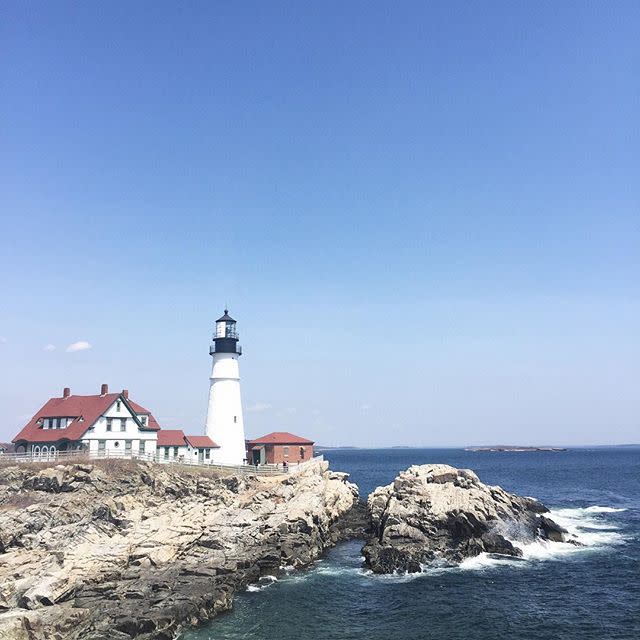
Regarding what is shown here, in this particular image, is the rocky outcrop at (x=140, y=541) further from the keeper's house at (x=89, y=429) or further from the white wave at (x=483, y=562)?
the white wave at (x=483, y=562)

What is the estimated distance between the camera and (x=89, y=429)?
54.7 m

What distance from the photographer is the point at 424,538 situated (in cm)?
3862

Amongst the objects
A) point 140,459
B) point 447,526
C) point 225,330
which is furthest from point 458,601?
point 225,330

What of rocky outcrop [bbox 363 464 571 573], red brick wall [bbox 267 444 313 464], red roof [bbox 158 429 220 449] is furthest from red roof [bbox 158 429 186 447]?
rocky outcrop [bbox 363 464 571 573]

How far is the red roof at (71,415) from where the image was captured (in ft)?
180

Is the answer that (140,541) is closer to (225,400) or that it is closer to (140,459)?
(140,459)

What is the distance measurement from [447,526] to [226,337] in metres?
33.7

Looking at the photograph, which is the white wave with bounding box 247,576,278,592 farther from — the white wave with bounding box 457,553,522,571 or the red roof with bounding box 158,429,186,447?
the red roof with bounding box 158,429,186,447

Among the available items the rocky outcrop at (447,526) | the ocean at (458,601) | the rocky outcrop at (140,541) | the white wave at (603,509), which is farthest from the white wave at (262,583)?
the white wave at (603,509)

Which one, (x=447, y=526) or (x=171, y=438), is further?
(x=171, y=438)

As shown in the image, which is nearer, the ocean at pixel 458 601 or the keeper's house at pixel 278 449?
the ocean at pixel 458 601

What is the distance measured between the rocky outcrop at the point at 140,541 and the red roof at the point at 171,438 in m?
7.90

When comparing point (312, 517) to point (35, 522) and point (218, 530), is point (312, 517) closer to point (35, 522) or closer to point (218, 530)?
point (218, 530)

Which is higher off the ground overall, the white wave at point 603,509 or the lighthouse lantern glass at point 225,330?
the lighthouse lantern glass at point 225,330
